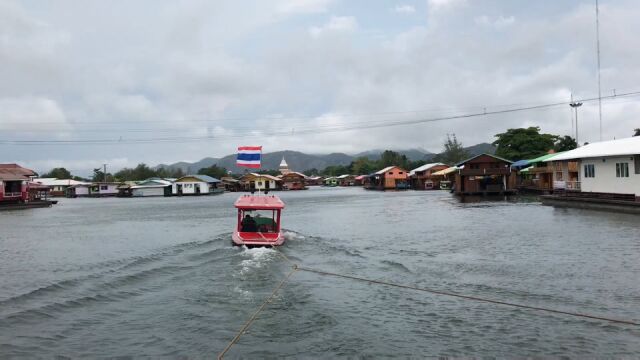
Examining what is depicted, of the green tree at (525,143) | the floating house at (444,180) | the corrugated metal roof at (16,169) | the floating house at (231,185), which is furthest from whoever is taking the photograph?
the floating house at (231,185)

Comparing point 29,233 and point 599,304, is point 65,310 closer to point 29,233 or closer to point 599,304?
point 599,304

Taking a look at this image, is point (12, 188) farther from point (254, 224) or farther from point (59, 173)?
point (59, 173)

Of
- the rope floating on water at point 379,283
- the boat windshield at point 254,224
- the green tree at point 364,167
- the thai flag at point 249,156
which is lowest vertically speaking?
the rope floating on water at point 379,283

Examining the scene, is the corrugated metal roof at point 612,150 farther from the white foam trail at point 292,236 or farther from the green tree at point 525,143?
the green tree at point 525,143

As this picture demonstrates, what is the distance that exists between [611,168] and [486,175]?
1052 inches

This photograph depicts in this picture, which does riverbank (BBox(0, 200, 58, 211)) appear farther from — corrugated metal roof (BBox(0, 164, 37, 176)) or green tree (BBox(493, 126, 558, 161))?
green tree (BBox(493, 126, 558, 161))

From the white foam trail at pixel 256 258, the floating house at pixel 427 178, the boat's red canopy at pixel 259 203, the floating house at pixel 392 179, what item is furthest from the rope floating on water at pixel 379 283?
the floating house at pixel 392 179

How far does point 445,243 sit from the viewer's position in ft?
64.7

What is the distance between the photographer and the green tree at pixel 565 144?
77312 mm

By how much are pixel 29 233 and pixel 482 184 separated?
50222mm

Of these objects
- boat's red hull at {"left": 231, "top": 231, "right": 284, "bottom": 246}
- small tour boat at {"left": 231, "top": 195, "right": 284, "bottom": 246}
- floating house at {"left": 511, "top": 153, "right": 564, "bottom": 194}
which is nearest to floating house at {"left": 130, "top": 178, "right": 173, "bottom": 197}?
floating house at {"left": 511, "top": 153, "right": 564, "bottom": 194}

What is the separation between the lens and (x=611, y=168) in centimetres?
3170

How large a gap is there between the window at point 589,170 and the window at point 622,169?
2.78m

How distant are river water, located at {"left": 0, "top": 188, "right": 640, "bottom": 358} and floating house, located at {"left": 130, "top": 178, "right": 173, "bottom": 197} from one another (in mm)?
78220
